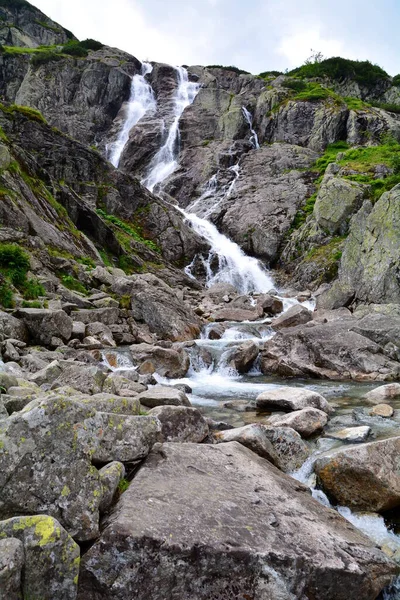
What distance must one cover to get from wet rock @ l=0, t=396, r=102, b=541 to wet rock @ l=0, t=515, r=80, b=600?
0.94ft

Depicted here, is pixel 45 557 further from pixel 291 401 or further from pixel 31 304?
pixel 31 304

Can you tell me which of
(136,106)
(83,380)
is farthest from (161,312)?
(136,106)

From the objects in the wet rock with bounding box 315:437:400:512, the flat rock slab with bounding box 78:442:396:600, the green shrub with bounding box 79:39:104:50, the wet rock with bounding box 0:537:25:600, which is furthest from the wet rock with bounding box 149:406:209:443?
the green shrub with bounding box 79:39:104:50

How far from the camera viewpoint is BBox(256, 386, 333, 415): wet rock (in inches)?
400

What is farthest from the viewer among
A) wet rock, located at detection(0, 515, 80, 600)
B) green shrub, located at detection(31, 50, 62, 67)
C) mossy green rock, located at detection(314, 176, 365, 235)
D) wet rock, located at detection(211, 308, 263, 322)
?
green shrub, located at detection(31, 50, 62, 67)

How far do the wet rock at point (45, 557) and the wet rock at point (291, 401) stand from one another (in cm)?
768

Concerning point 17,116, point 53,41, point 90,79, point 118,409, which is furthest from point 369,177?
point 53,41

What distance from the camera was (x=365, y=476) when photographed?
571 centimetres

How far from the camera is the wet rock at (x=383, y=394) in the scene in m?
11.7

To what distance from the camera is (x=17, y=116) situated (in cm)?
3938

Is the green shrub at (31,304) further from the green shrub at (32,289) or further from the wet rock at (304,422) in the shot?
the wet rock at (304,422)

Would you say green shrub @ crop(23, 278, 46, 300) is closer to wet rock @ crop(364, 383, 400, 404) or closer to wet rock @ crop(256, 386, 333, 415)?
wet rock @ crop(256, 386, 333, 415)

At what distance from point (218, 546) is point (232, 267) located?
37818 millimetres

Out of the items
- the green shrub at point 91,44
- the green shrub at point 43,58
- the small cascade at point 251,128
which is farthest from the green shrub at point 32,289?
the green shrub at point 91,44
